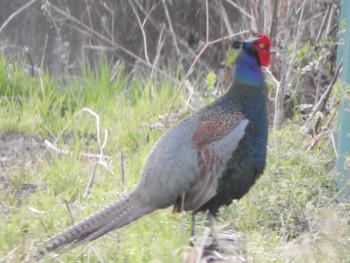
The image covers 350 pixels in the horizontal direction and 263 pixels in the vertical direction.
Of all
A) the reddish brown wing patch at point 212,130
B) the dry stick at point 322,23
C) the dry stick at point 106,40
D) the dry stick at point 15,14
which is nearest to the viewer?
the reddish brown wing patch at point 212,130

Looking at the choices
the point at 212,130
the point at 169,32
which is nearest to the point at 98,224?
the point at 212,130

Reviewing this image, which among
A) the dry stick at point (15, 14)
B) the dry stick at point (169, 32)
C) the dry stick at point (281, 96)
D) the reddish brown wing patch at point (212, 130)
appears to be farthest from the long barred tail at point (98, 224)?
the dry stick at point (15, 14)

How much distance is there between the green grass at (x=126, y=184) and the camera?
4.91m

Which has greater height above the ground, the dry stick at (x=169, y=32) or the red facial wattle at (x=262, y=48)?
the red facial wattle at (x=262, y=48)

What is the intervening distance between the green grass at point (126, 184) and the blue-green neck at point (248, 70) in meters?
0.60

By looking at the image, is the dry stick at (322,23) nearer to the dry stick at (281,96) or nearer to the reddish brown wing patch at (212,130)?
the dry stick at (281,96)

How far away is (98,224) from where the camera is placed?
198 inches

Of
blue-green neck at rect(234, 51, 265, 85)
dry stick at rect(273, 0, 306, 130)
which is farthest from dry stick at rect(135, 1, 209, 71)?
blue-green neck at rect(234, 51, 265, 85)

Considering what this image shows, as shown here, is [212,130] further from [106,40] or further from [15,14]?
[15,14]

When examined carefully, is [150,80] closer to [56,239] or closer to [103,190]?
[103,190]

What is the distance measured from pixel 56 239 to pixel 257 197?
4.57 feet

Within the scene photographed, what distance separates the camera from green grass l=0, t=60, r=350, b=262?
4.91 metres

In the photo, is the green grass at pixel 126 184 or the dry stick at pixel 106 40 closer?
the green grass at pixel 126 184

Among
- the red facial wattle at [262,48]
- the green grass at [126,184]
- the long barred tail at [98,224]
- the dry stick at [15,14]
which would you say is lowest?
the green grass at [126,184]
